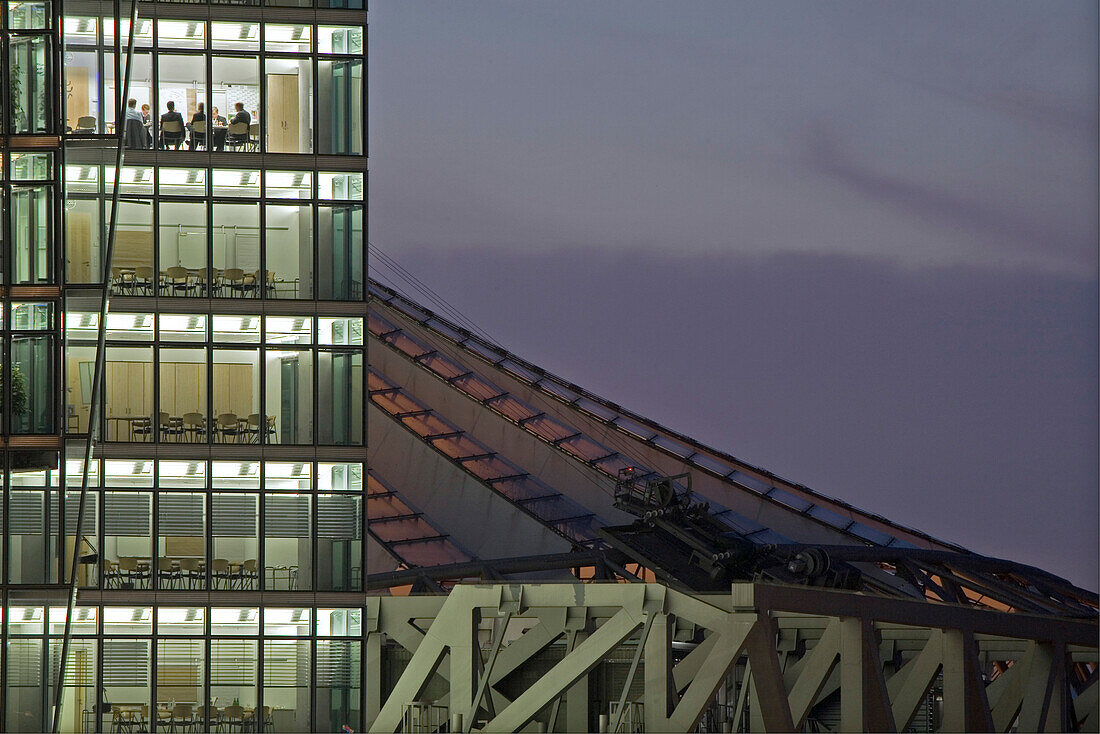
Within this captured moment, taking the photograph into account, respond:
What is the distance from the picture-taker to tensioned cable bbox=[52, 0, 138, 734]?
34.5 meters

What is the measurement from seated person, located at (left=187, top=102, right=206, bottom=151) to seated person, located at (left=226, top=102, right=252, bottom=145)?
2.16 feet

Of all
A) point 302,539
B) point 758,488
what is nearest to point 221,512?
point 302,539

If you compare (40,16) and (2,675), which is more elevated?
(40,16)

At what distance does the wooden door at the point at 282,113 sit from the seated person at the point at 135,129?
3.11 m

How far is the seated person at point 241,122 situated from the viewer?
42219 mm

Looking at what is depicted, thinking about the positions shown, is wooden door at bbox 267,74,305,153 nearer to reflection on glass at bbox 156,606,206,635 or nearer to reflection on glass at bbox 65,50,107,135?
reflection on glass at bbox 65,50,107,135

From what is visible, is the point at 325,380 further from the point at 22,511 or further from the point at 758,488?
the point at 758,488

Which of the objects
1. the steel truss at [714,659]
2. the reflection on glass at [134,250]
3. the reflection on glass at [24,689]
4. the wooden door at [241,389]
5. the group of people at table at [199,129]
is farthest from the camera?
the group of people at table at [199,129]

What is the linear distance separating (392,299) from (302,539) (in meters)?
60.0

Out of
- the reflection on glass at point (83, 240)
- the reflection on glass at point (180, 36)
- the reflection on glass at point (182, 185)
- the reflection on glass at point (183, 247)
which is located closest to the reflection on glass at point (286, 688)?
the reflection on glass at point (183, 247)

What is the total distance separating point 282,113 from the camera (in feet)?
139

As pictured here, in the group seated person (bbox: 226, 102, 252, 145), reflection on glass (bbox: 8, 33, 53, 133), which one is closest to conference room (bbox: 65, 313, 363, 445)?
seated person (bbox: 226, 102, 252, 145)

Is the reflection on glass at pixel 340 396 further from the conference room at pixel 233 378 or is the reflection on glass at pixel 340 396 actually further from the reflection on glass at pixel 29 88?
the reflection on glass at pixel 29 88

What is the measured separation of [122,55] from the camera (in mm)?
41719
